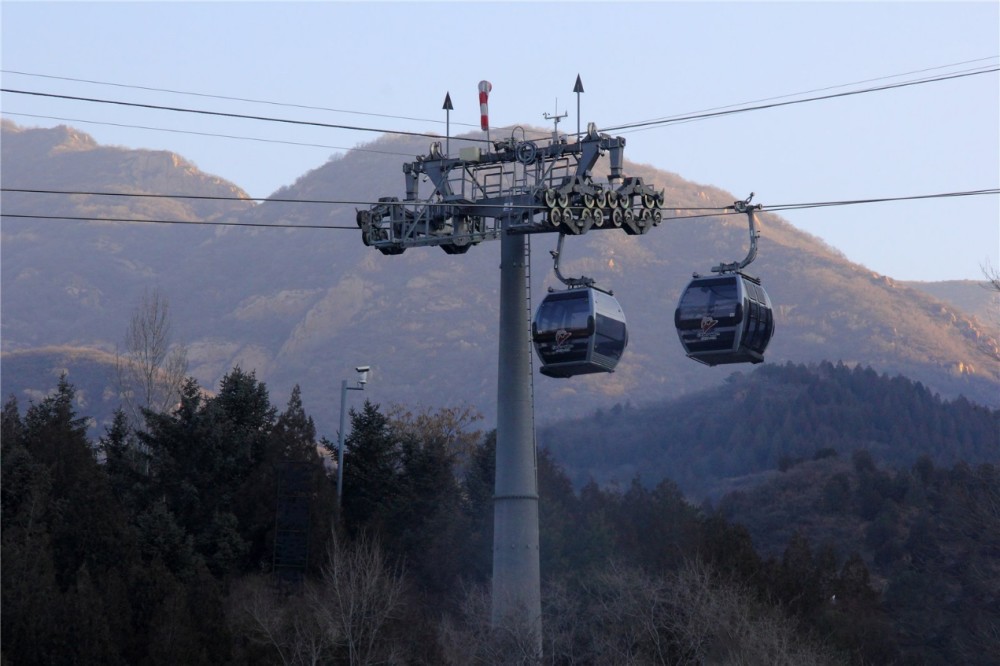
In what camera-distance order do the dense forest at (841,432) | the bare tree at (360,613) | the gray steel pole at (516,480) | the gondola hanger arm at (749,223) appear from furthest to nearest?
the dense forest at (841,432) → the bare tree at (360,613) → the gray steel pole at (516,480) → the gondola hanger arm at (749,223)

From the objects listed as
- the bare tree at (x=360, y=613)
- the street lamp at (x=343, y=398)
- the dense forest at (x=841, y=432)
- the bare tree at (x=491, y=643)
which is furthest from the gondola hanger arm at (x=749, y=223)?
the dense forest at (x=841, y=432)

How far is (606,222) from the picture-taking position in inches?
1390

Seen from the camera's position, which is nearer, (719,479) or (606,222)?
(606,222)

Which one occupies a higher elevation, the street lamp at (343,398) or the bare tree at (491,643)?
the street lamp at (343,398)

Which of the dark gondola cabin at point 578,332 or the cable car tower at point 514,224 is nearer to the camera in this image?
the dark gondola cabin at point 578,332

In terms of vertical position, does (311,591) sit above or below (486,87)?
below

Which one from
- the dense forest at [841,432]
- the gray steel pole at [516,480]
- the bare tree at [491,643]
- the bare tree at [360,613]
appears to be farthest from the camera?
the dense forest at [841,432]

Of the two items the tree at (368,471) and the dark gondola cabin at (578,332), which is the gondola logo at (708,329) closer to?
the dark gondola cabin at (578,332)

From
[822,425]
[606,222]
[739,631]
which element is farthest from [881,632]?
[822,425]

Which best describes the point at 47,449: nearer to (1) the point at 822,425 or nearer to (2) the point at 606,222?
(2) the point at 606,222

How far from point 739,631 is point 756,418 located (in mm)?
154419

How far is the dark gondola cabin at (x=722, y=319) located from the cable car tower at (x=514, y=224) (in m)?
2.23

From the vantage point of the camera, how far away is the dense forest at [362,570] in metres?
39.6

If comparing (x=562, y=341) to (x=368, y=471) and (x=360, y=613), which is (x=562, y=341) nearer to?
(x=360, y=613)
